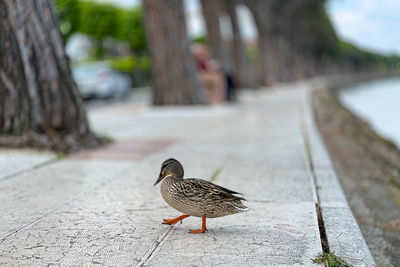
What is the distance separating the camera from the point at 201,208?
3.74 m

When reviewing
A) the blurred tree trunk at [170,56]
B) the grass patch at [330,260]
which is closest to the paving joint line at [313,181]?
the grass patch at [330,260]

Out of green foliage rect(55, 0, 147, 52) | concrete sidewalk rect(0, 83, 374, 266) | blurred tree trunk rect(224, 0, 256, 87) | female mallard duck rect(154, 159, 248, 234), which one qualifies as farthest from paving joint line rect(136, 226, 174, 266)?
green foliage rect(55, 0, 147, 52)

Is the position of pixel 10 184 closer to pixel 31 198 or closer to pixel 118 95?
pixel 31 198

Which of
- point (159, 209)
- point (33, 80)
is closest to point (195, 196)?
point (159, 209)

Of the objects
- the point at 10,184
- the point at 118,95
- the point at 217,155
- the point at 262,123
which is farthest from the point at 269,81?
the point at 10,184

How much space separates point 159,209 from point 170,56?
10652mm

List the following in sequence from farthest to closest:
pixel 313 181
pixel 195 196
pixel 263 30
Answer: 1. pixel 263 30
2. pixel 313 181
3. pixel 195 196

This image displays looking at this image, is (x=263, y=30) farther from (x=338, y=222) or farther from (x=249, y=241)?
(x=249, y=241)

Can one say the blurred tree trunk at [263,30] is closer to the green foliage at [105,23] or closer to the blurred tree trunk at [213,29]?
the green foliage at [105,23]

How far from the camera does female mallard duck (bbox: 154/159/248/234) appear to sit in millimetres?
3725

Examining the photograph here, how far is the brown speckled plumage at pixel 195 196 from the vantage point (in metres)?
3.72

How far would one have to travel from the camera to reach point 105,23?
44.1 metres

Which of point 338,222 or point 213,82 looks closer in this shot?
point 338,222

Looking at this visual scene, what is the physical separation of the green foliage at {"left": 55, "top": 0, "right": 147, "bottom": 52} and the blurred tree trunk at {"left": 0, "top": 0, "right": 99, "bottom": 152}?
34503 mm
